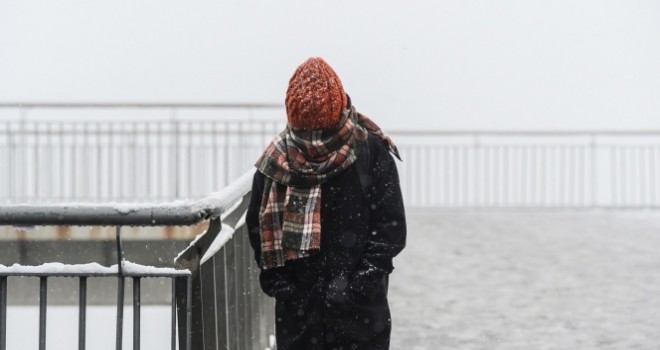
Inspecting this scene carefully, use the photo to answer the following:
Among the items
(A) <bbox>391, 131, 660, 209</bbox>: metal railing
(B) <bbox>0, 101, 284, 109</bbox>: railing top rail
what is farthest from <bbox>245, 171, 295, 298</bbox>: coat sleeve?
(A) <bbox>391, 131, 660, 209</bbox>: metal railing

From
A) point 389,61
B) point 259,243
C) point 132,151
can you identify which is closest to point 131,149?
point 132,151

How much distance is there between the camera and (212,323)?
10.8 feet

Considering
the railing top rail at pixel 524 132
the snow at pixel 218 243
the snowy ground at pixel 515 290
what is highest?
the railing top rail at pixel 524 132

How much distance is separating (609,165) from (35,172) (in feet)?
30.8

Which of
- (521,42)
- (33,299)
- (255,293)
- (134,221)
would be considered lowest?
(33,299)

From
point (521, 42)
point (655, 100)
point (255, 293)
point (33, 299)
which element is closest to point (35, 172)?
point (33, 299)

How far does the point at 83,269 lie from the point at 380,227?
1082 mm

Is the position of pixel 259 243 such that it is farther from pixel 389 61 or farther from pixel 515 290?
pixel 389 61

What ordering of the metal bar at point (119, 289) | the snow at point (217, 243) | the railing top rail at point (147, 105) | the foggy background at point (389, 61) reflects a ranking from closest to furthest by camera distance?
1. the metal bar at point (119, 289)
2. the snow at point (217, 243)
3. the railing top rail at point (147, 105)
4. the foggy background at point (389, 61)

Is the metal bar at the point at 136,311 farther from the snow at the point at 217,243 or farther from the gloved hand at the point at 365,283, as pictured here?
the gloved hand at the point at 365,283

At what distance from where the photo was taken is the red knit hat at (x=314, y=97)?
3262 mm

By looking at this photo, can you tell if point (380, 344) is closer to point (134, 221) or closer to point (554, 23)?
point (134, 221)

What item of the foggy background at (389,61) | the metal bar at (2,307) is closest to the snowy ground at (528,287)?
the metal bar at (2,307)

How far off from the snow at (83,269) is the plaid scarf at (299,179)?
0.52 metres
